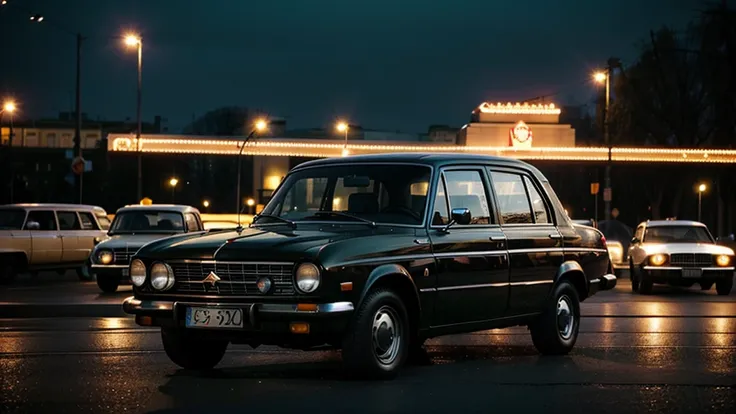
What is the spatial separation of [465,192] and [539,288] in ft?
4.17

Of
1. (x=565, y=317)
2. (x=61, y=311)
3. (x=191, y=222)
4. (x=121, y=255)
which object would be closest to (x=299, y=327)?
(x=565, y=317)

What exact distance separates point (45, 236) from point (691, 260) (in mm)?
13922

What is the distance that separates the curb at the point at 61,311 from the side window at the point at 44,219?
9.97m

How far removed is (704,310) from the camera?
1903 centimetres

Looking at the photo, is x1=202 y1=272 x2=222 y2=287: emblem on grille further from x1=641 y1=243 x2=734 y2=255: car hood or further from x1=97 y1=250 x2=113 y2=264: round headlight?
x1=641 y1=243 x2=734 y2=255: car hood

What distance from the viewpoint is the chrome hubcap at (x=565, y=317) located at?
1194 cm

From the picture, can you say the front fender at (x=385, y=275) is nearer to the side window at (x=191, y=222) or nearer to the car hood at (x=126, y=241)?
the car hood at (x=126, y=241)

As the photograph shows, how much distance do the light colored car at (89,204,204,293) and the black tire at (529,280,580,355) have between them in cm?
1298

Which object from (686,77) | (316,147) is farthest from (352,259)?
(316,147)

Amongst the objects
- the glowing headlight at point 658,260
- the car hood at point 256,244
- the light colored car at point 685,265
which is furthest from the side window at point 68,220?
the car hood at point 256,244

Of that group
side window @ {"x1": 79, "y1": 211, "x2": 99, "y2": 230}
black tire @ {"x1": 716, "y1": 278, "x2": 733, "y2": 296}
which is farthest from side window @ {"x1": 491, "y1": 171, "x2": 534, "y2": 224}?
side window @ {"x1": 79, "y1": 211, "x2": 99, "y2": 230}

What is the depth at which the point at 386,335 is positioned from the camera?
9.63m

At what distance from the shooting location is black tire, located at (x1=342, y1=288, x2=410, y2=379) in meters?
9.29

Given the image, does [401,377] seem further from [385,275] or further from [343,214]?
[343,214]
